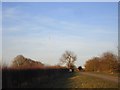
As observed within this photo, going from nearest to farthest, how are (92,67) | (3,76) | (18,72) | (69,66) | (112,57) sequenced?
(3,76)
(18,72)
(112,57)
(92,67)
(69,66)

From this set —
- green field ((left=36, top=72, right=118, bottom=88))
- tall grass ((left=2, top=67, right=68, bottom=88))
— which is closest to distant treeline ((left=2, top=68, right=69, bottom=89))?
tall grass ((left=2, top=67, right=68, bottom=88))

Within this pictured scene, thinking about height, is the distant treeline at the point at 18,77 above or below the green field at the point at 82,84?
above

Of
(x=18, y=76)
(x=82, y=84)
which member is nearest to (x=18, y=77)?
(x=18, y=76)

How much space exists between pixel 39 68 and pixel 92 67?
30693mm

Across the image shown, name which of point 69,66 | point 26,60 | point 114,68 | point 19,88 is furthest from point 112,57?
point 69,66

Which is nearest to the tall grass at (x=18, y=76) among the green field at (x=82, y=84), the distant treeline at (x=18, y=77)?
the distant treeline at (x=18, y=77)

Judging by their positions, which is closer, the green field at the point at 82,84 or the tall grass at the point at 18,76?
the tall grass at the point at 18,76

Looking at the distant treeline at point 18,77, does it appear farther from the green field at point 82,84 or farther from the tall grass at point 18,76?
the green field at point 82,84

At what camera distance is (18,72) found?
57.1 ft

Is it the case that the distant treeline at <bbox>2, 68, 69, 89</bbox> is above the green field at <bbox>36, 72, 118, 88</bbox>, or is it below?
above

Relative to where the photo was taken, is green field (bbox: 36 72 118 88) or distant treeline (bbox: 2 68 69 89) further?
green field (bbox: 36 72 118 88)

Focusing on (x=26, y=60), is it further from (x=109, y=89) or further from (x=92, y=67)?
(x=92, y=67)

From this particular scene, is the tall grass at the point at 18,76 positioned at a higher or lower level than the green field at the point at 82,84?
higher

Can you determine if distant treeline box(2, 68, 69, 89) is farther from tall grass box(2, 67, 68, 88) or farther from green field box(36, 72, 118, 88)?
green field box(36, 72, 118, 88)
